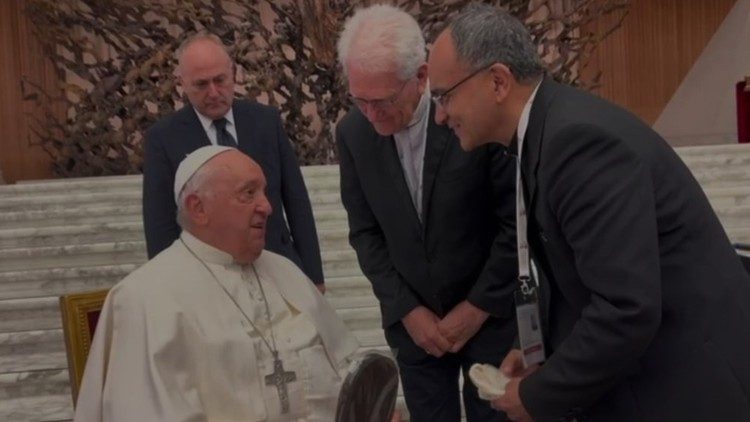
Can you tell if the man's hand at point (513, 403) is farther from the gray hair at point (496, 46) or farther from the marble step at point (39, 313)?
the marble step at point (39, 313)

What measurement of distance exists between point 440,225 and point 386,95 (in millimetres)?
409

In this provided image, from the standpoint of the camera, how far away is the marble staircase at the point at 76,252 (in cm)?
572

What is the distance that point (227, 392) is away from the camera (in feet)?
9.23

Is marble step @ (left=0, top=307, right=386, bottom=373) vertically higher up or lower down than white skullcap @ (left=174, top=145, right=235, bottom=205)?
lower down

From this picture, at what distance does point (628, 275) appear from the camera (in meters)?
1.99

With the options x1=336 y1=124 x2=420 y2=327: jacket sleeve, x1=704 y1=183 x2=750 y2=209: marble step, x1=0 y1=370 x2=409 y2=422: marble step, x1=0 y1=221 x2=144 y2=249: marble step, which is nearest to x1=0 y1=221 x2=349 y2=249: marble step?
x1=0 y1=221 x2=144 y2=249: marble step

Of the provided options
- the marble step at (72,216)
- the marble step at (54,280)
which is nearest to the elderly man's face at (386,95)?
Answer: the marble step at (54,280)

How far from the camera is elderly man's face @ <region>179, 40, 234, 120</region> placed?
3.94 meters

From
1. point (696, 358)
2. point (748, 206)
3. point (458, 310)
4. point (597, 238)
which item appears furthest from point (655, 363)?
point (748, 206)

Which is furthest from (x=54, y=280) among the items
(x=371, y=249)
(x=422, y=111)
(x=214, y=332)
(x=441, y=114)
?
(x=441, y=114)

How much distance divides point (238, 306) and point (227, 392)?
0.26 metres

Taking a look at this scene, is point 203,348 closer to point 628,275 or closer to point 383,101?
point 383,101

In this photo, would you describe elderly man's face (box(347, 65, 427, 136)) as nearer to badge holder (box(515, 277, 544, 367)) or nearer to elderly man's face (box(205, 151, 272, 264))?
elderly man's face (box(205, 151, 272, 264))

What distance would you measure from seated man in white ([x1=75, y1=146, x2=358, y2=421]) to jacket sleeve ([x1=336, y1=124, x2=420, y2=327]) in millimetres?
187
